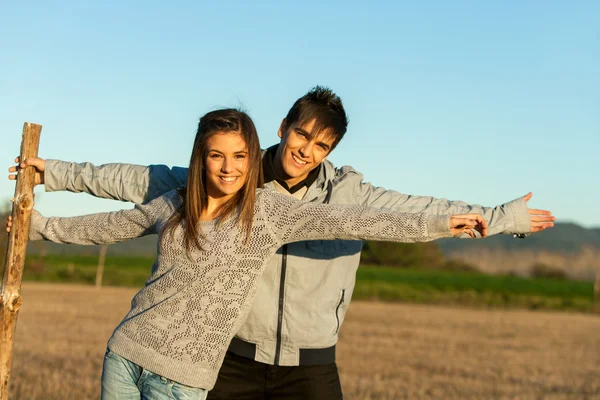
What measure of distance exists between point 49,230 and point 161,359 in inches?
40.0

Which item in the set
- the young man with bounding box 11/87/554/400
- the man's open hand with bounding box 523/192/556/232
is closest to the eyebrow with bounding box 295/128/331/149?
the young man with bounding box 11/87/554/400

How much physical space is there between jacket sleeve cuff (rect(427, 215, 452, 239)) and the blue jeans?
47.8 inches

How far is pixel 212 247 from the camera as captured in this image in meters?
3.77

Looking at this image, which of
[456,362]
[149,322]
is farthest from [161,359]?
[456,362]

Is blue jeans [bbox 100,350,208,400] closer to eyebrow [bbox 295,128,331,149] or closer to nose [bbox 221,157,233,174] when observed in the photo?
nose [bbox 221,157,233,174]

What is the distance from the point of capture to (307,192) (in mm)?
4500

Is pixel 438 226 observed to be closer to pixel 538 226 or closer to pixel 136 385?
pixel 538 226

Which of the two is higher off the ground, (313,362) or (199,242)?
(199,242)

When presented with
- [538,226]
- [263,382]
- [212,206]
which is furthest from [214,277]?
[538,226]

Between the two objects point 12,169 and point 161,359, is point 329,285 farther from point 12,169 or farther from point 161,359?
point 12,169

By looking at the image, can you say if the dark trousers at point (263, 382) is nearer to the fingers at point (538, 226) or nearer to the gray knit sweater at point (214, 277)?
the gray knit sweater at point (214, 277)

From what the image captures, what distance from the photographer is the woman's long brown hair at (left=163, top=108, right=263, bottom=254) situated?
149 inches

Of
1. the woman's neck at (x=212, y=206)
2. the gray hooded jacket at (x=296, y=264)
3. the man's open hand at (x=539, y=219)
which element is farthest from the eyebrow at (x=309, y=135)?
the man's open hand at (x=539, y=219)

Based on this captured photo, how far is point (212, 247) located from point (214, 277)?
0.43 feet
